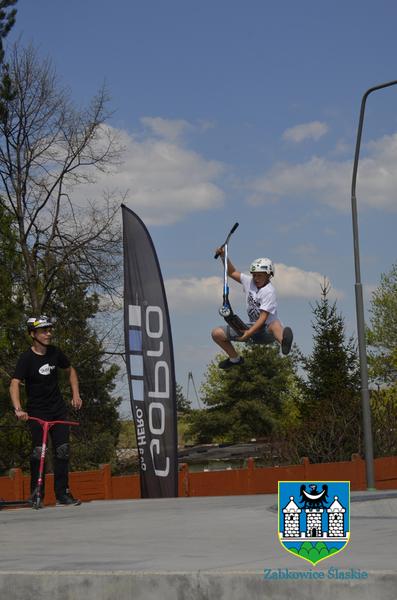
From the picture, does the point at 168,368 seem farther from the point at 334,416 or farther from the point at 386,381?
the point at 386,381

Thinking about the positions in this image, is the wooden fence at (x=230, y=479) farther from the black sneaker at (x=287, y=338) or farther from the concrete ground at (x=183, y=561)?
the concrete ground at (x=183, y=561)

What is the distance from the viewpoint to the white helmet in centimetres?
1128

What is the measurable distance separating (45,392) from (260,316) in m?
2.63

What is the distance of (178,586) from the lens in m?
4.97

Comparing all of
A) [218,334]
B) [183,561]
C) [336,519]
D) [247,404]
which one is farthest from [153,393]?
[247,404]

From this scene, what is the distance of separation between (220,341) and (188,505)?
2.28 metres

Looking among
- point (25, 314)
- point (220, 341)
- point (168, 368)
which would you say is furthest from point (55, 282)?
point (220, 341)

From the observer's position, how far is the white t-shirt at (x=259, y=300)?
1118cm

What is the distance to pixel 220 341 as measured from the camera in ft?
38.2

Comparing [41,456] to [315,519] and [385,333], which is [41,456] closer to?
[315,519]

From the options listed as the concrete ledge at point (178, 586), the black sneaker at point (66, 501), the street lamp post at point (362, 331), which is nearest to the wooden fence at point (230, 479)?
the street lamp post at point (362, 331)

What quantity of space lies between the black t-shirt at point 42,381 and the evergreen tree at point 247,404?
189 ft

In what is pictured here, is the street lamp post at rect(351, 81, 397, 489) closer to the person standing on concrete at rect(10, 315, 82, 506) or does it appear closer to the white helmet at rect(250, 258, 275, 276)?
the white helmet at rect(250, 258, 275, 276)

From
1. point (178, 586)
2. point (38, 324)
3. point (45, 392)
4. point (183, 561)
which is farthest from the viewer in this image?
point (45, 392)
